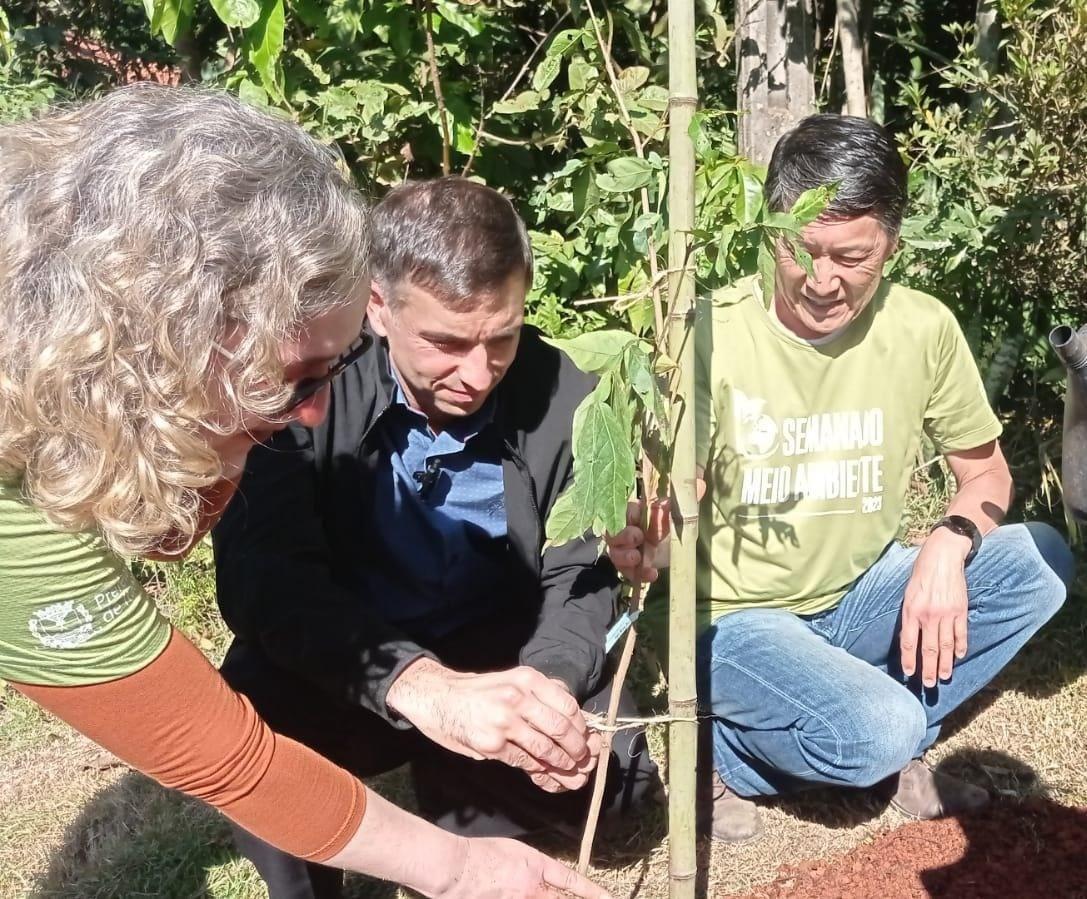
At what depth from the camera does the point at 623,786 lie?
2234 millimetres

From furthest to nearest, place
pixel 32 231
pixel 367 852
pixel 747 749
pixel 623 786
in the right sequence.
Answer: pixel 747 749, pixel 623 786, pixel 367 852, pixel 32 231

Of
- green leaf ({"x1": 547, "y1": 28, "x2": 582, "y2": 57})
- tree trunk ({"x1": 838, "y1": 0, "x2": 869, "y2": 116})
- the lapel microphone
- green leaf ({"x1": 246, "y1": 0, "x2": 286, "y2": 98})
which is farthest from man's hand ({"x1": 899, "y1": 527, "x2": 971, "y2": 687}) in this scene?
green leaf ({"x1": 246, "y1": 0, "x2": 286, "y2": 98})

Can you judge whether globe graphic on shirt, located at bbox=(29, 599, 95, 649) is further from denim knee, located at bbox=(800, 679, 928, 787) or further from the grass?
denim knee, located at bbox=(800, 679, 928, 787)

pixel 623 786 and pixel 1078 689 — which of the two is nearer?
pixel 623 786

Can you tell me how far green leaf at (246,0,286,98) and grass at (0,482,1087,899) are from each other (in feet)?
5.55

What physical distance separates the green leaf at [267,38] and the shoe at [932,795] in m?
2.15

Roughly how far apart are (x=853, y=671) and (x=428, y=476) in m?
0.95

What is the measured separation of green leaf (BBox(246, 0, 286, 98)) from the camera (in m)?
2.43

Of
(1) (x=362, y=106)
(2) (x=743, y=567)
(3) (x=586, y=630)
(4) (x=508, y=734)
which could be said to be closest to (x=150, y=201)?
(4) (x=508, y=734)

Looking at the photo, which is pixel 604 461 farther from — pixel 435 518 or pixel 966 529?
pixel 966 529

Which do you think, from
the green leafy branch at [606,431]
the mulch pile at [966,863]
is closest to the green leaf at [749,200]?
the green leafy branch at [606,431]

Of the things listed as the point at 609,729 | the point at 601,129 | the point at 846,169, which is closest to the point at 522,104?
the point at 601,129

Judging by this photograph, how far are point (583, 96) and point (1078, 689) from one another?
75.3 inches

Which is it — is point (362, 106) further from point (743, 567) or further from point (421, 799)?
point (421, 799)
